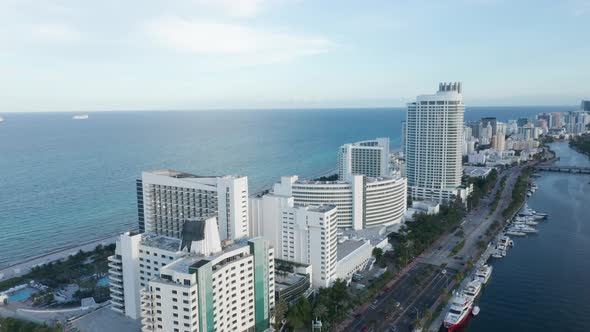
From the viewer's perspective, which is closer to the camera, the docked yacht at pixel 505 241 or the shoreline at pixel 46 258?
the shoreline at pixel 46 258

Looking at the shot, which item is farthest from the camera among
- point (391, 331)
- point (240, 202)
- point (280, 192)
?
point (280, 192)

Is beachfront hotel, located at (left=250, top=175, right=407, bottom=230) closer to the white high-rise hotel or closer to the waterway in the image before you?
the waterway

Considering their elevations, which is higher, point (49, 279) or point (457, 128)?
point (457, 128)

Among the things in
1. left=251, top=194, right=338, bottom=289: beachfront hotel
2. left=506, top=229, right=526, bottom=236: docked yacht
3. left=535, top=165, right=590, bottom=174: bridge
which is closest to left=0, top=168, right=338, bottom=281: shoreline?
left=251, top=194, right=338, bottom=289: beachfront hotel

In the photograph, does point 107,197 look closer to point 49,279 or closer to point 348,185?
point 49,279

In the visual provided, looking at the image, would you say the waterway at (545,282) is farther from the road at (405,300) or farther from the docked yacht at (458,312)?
the road at (405,300)

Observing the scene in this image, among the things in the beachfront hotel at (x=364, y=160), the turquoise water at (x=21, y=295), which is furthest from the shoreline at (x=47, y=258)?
the beachfront hotel at (x=364, y=160)

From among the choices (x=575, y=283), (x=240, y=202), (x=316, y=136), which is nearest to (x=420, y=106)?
(x=575, y=283)
